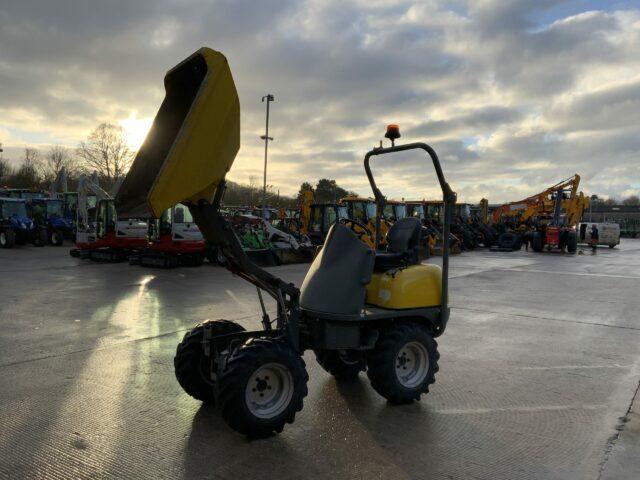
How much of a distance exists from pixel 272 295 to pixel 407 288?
1.17 meters

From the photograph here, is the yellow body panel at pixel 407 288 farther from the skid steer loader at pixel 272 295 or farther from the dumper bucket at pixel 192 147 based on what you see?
the dumper bucket at pixel 192 147

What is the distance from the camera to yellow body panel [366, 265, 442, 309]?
14.5 feet

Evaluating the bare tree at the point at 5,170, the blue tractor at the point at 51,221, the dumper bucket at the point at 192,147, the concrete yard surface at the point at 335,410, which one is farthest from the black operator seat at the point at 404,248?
the bare tree at the point at 5,170

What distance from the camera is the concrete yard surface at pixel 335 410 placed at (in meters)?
3.37

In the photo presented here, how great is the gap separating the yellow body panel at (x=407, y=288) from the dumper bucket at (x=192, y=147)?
5.52 ft

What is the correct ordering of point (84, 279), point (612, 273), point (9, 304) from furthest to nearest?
point (612, 273)
point (84, 279)
point (9, 304)

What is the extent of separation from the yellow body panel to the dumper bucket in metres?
1.68

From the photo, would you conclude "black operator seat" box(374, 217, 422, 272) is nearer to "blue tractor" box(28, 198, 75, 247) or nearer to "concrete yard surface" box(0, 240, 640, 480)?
"concrete yard surface" box(0, 240, 640, 480)

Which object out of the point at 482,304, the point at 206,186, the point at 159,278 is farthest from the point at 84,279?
the point at 206,186

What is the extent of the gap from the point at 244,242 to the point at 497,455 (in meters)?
13.7

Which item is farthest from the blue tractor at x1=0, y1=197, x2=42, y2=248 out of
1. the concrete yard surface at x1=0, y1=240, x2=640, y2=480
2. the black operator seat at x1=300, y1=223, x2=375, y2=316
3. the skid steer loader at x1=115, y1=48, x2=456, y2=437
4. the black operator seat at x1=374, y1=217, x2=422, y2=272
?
the black operator seat at x1=374, y1=217, x2=422, y2=272

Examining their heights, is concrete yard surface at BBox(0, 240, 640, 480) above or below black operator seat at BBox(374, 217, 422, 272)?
below

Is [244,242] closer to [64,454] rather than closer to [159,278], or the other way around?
[159,278]

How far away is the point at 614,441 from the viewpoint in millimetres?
3812
